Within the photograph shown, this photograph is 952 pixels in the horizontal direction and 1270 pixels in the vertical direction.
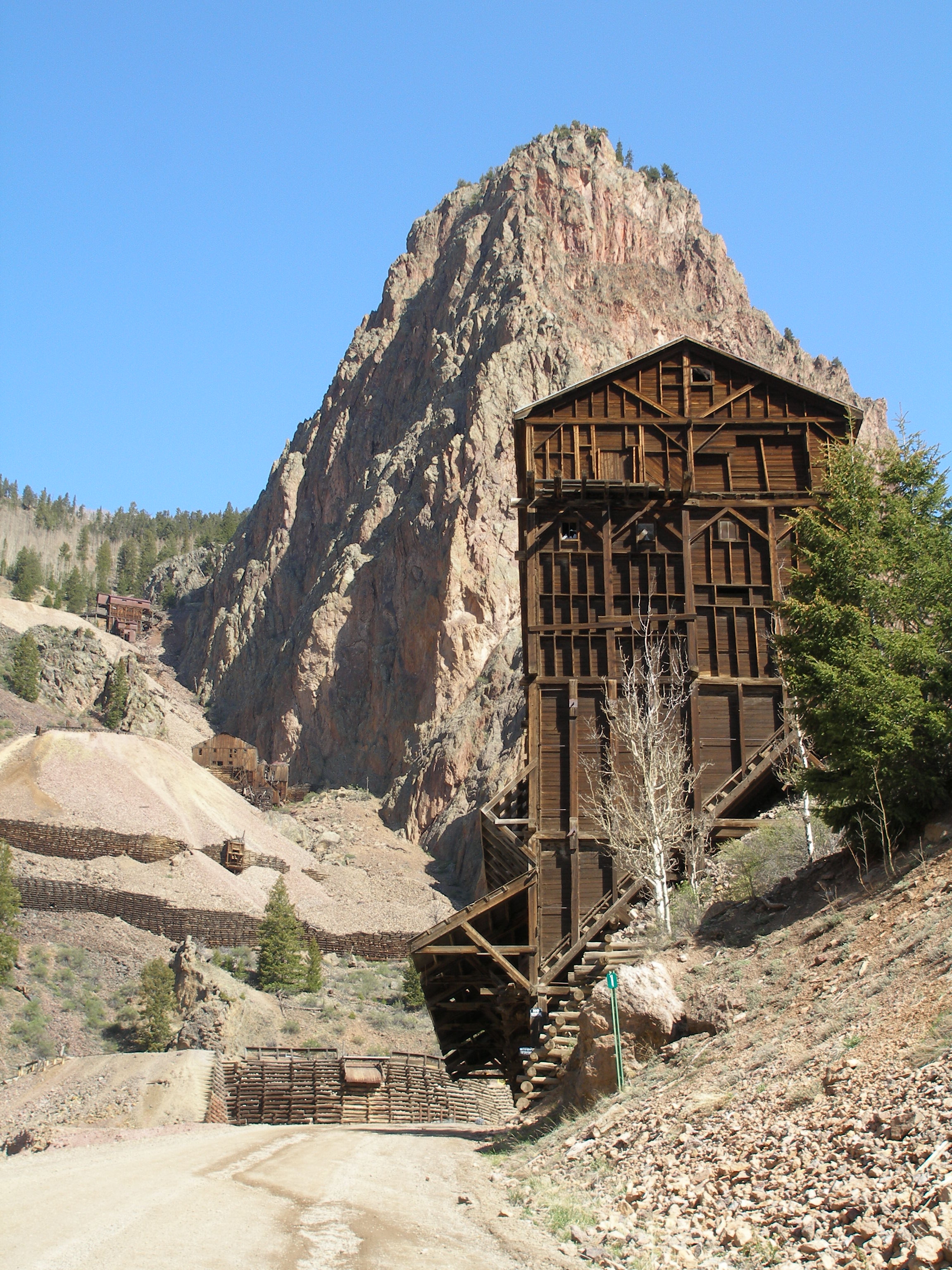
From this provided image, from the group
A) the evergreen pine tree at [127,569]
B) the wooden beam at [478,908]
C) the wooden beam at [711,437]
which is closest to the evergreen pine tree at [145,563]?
the evergreen pine tree at [127,569]

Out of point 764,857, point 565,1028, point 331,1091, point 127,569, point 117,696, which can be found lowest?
point 331,1091

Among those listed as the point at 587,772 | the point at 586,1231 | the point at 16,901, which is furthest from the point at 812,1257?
the point at 16,901

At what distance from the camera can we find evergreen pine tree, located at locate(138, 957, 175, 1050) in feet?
126

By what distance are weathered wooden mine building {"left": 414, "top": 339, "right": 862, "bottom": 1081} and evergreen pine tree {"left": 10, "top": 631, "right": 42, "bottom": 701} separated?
80373mm

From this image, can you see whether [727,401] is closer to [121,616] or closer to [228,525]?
[121,616]

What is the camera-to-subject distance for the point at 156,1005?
39.3m

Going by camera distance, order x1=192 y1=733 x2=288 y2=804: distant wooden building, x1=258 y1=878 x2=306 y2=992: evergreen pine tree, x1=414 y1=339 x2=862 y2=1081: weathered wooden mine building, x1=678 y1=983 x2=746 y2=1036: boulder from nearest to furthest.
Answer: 1. x1=678 y1=983 x2=746 y2=1036: boulder
2. x1=414 y1=339 x2=862 y2=1081: weathered wooden mine building
3. x1=258 y1=878 x2=306 y2=992: evergreen pine tree
4. x1=192 y1=733 x2=288 y2=804: distant wooden building

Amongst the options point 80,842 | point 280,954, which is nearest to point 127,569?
point 80,842

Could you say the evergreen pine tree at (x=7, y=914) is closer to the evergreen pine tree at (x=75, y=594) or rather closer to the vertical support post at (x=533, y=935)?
the vertical support post at (x=533, y=935)

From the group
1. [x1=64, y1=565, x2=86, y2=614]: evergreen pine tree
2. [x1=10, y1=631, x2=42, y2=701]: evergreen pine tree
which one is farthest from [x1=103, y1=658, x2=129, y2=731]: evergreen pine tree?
[x1=64, y1=565, x2=86, y2=614]: evergreen pine tree

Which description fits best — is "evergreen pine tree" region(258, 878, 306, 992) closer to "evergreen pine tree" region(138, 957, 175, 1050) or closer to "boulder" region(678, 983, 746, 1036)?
"evergreen pine tree" region(138, 957, 175, 1050)

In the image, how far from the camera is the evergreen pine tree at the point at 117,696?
311 ft

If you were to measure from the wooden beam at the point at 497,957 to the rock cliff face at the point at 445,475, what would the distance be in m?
48.1

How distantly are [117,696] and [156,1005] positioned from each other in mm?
62289
